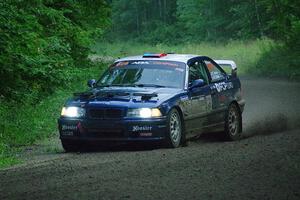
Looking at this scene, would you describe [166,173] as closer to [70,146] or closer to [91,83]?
[70,146]

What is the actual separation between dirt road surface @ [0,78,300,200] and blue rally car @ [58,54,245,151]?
1.16 ft

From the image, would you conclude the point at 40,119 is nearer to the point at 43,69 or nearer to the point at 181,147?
the point at 43,69

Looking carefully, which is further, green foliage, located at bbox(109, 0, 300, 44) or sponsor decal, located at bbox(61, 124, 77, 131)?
green foliage, located at bbox(109, 0, 300, 44)

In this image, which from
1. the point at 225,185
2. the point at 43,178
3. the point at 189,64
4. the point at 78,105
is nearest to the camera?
the point at 225,185

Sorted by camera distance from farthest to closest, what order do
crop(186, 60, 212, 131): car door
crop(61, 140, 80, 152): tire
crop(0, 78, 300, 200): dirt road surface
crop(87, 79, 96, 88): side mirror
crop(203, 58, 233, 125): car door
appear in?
1. crop(203, 58, 233, 125): car door
2. crop(87, 79, 96, 88): side mirror
3. crop(186, 60, 212, 131): car door
4. crop(61, 140, 80, 152): tire
5. crop(0, 78, 300, 200): dirt road surface

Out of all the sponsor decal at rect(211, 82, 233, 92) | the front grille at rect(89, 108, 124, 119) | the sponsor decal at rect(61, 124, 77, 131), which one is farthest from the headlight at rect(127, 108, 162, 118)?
the sponsor decal at rect(211, 82, 233, 92)

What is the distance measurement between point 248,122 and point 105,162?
26.7ft

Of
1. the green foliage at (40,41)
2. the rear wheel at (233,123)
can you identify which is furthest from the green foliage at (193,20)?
the rear wheel at (233,123)

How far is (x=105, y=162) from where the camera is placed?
1110 cm

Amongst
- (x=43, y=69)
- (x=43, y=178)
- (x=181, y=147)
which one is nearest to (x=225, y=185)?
(x=43, y=178)

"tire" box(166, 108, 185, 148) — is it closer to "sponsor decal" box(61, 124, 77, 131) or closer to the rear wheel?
"sponsor decal" box(61, 124, 77, 131)

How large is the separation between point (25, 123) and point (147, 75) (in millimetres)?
3524

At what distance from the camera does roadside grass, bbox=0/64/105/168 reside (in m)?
14.6

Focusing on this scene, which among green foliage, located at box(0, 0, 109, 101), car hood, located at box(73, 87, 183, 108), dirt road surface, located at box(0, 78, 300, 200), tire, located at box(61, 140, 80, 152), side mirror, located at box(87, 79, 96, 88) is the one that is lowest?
dirt road surface, located at box(0, 78, 300, 200)
